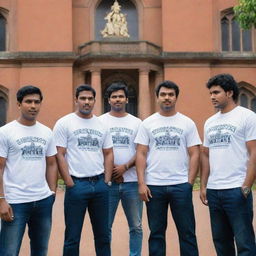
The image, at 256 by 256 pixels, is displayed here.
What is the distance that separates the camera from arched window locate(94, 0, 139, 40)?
24297 mm

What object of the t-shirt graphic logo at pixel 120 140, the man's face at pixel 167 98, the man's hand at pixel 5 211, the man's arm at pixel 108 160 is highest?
the man's face at pixel 167 98

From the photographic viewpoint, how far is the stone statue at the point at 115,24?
23.2 metres

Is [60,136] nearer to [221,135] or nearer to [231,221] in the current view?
[221,135]

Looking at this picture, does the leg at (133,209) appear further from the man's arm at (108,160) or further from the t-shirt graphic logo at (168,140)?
the t-shirt graphic logo at (168,140)

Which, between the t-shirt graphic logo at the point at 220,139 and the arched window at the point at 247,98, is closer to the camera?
the t-shirt graphic logo at the point at 220,139

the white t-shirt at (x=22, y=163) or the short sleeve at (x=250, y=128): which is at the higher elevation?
the short sleeve at (x=250, y=128)

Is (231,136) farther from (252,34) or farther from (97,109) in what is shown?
(252,34)

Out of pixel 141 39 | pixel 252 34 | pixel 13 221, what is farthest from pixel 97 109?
pixel 13 221

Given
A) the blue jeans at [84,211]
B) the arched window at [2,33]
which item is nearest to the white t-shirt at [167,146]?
the blue jeans at [84,211]

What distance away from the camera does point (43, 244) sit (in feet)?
15.8

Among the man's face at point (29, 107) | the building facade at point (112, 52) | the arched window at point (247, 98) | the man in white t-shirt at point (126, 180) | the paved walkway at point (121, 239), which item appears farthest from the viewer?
the arched window at point (247, 98)

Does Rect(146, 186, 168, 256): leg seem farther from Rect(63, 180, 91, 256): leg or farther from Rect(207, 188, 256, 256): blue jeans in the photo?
Rect(63, 180, 91, 256): leg

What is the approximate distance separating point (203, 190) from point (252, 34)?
69.2 feet

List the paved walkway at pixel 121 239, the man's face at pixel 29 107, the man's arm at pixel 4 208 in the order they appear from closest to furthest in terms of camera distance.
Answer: the man's arm at pixel 4 208 < the man's face at pixel 29 107 < the paved walkway at pixel 121 239
